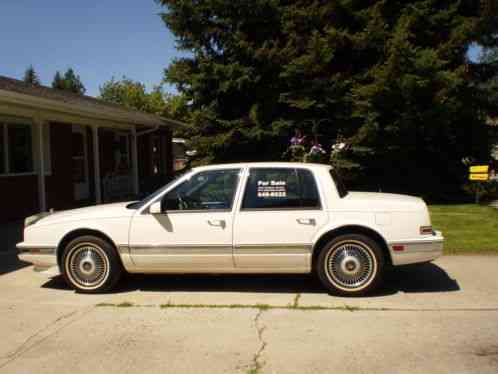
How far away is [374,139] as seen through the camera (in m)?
14.7

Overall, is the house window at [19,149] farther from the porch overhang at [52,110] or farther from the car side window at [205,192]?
the car side window at [205,192]

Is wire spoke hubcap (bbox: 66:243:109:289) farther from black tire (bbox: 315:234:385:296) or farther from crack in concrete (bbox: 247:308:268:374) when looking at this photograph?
black tire (bbox: 315:234:385:296)

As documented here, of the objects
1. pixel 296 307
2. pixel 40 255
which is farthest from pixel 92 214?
pixel 296 307

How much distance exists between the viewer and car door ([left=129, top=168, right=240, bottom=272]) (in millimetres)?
6035

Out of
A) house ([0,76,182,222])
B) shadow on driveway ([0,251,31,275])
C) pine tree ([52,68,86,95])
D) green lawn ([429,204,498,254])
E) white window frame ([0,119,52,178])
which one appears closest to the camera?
shadow on driveway ([0,251,31,275])

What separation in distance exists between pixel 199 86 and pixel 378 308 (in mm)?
11374

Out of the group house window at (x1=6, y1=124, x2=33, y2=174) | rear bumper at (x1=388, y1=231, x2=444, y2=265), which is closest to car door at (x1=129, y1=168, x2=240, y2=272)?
rear bumper at (x1=388, y1=231, x2=444, y2=265)

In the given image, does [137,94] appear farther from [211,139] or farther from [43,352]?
[43,352]

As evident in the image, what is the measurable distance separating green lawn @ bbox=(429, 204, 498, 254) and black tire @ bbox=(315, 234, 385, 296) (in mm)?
2911

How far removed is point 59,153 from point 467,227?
10.4 m

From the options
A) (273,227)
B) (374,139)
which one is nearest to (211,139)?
(374,139)

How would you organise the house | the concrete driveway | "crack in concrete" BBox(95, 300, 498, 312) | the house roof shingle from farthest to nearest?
the house, the house roof shingle, "crack in concrete" BBox(95, 300, 498, 312), the concrete driveway

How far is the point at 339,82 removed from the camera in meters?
15.3

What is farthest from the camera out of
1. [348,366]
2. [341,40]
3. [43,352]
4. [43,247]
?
[341,40]
